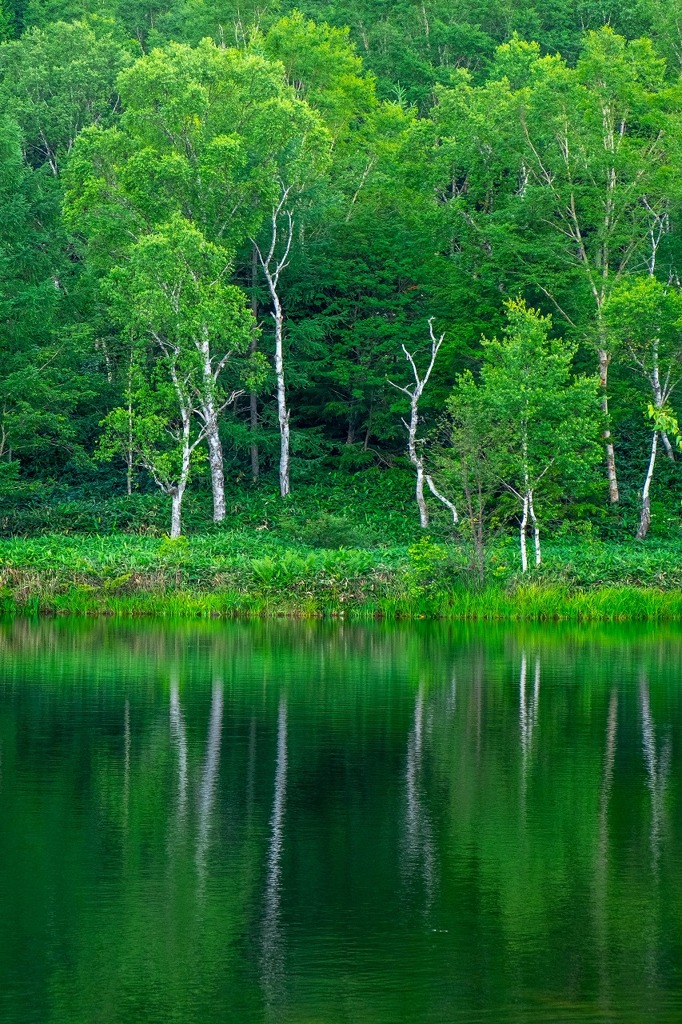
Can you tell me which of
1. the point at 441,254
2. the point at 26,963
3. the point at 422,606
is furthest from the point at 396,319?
the point at 26,963

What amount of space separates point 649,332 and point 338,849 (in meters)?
38.6

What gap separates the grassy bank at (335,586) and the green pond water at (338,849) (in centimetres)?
1379

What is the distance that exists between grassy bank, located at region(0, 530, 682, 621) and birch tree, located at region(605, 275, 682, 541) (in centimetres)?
784

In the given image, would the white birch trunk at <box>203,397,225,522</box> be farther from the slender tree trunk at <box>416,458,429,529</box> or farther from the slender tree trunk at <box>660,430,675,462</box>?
the slender tree trunk at <box>660,430,675,462</box>

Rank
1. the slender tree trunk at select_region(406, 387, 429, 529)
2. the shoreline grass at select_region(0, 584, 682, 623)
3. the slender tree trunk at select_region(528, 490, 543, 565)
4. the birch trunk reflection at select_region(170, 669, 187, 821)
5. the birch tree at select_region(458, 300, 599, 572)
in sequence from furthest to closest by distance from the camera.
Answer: the slender tree trunk at select_region(406, 387, 429, 529) → the birch tree at select_region(458, 300, 599, 572) → the slender tree trunk at select_region(528, 490, 543, 565) → the shoreline grass at select_region(0, 584, 682, 623) → the birch trunk reflection at select_region(170, 669, 187, 821)

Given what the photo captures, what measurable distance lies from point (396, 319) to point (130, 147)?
504 inches

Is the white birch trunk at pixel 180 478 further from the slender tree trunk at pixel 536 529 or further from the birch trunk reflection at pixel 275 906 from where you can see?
the birch trunk reflection at pixel 275 906

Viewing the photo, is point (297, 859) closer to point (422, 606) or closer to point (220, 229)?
point (422, 606)

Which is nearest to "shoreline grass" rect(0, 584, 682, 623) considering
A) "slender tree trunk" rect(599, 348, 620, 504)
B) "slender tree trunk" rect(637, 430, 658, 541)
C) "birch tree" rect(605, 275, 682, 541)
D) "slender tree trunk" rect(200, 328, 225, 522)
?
"birch tree" rect(605, 275, 682, 541)

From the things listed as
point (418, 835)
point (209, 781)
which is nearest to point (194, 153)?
point (209, 781)

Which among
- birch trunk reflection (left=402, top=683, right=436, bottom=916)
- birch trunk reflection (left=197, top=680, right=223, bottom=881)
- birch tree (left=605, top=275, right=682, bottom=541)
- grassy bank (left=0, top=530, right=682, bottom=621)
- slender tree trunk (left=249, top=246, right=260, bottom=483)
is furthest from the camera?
slender tree trunk (left=249, top=246, right=260, bottom=483)

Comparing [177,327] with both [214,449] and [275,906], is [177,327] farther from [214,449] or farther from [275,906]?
[275,906]

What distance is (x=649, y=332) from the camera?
5019 cm

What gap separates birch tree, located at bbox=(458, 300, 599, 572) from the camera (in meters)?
44.9
